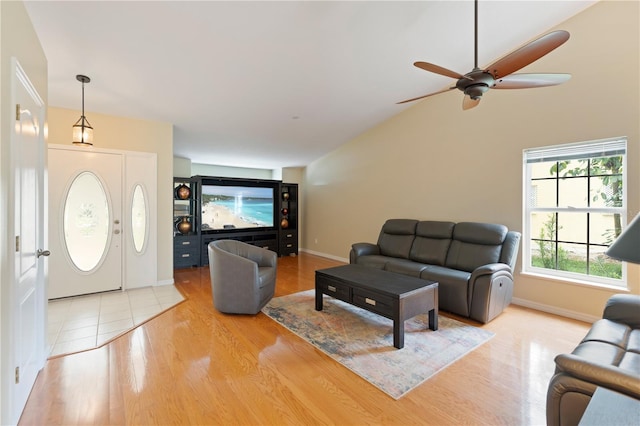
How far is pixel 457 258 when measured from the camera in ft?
12.5

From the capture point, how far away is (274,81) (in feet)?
11.8

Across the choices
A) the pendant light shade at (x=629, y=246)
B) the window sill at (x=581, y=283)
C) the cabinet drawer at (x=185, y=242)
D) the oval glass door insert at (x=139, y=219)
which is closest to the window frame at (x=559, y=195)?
the window sill at (x=581, y=283)

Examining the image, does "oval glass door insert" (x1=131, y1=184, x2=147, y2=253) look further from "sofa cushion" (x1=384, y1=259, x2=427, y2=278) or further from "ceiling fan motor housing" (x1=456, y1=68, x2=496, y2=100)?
"ceiling fan motor housing" (x1=456, y1=68, x2=496, y2=100)

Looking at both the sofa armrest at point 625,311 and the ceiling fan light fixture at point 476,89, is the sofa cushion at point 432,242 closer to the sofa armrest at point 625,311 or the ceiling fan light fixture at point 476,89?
the sofa armrest at point 625,311

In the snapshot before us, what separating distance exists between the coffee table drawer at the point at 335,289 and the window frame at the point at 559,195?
8.15 ft

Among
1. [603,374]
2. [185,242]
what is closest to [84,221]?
[185,242]

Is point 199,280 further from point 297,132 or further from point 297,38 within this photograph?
point 297,38

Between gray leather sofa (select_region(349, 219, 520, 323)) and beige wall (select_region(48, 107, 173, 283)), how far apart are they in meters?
2.96

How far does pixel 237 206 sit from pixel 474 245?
190 inches

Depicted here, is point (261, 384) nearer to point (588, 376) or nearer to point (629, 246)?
point (588, 376)

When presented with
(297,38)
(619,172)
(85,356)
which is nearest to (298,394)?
(85,356)

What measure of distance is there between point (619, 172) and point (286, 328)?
3.92m

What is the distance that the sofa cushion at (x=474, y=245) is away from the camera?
354 cm

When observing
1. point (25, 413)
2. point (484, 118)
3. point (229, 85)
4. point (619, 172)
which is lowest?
point (25, 413)
